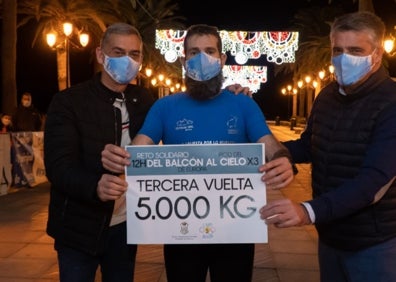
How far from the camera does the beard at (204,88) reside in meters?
3.18

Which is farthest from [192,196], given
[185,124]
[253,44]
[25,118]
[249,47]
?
[249,47]

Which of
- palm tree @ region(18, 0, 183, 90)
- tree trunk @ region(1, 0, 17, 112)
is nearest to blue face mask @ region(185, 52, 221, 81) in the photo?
palm tree @ region(18, 0, 183, 90)

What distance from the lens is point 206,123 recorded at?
3.13 m

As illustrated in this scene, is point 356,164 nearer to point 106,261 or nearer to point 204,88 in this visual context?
point 204,88

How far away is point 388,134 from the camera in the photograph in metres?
2.69

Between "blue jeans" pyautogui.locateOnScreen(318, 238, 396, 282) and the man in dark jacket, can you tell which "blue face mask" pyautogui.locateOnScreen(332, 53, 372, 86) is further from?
the man in dark jacket

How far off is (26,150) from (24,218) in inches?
152

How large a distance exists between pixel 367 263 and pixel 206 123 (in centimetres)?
114

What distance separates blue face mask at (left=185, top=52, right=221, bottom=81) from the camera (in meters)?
3.12

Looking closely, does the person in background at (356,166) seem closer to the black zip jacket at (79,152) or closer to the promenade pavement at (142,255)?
the black zip jacket at (79,152)

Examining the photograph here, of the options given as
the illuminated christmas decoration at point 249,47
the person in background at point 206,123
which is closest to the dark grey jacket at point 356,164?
the person in background at point 206,123

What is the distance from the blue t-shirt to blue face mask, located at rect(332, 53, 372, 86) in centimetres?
50

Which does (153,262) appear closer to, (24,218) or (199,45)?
(24,218)

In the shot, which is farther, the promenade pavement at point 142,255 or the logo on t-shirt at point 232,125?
the promenade pavement at point 142,255
